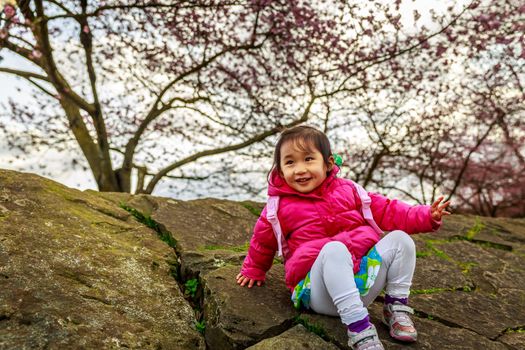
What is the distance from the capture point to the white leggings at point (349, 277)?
2.19 m

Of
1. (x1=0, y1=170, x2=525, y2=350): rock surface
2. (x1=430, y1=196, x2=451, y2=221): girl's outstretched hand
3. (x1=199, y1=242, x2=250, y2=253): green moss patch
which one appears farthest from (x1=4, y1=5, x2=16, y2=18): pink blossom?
(x1=430, y1=196, x2=451, y2=221): girl's outstretched hand

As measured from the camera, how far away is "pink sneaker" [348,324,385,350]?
210 centimetres

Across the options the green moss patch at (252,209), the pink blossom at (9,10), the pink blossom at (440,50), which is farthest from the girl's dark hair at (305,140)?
the pink blossom at (440,50)

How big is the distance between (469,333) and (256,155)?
5.75m

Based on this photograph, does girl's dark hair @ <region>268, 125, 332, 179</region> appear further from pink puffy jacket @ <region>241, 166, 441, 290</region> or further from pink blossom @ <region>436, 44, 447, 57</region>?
pink blossom @ <region>436, 44, 447, 57</region>

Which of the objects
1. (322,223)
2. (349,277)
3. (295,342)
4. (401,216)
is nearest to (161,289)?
(295,342)

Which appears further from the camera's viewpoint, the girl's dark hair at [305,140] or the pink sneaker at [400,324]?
the girl's dark hair at [305,140]

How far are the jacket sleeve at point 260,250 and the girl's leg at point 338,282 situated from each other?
0.41 metres

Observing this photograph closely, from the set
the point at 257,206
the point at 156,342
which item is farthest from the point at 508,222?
the point at 156,342

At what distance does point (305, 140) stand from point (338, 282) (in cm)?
87

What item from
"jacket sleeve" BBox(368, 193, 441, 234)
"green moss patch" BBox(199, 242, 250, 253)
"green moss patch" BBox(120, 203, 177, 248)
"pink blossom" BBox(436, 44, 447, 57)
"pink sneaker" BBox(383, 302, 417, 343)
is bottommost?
"pink sneaker" BBox(383, 302, 417, 343)

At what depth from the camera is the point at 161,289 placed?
2.73 meters

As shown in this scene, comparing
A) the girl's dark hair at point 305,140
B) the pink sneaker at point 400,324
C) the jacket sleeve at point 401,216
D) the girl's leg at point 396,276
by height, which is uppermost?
the girl's dark hair at point 305,140

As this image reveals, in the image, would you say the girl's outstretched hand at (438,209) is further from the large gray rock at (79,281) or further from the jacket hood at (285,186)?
the large gray rock at (79,281)
